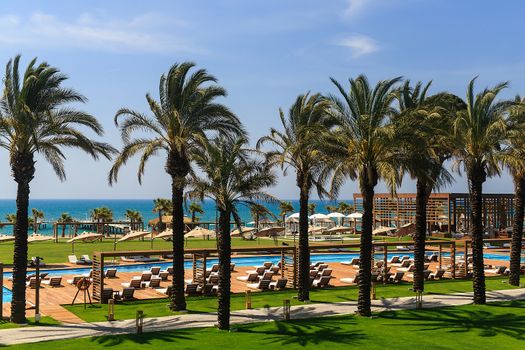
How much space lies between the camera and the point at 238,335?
18.7 metres

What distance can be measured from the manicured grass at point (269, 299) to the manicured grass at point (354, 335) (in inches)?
157

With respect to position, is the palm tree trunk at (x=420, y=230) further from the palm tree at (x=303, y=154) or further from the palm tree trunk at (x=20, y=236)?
the palm tree trunk at (x=20, y=236)

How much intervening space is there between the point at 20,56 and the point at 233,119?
8.46m

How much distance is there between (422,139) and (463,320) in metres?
7.11

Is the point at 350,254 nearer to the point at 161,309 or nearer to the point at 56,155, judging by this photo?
the point at 161,309

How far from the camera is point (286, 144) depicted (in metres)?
25.3

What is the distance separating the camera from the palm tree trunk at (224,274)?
19625 millimetres

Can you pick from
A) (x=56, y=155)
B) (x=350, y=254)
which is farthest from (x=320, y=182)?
(x=350, y=254)

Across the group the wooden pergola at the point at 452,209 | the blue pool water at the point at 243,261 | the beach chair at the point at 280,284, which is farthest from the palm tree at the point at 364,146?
the wooden pergola at the point at 452,209

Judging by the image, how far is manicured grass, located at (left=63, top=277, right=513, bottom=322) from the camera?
22.9 m

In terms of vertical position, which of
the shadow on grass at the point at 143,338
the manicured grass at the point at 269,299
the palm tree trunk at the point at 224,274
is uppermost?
the palm tree trunk at the point at 224,274

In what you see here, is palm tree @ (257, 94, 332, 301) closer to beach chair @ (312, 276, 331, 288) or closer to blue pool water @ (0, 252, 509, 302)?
beach chair @ (312, 276, 331, 288)

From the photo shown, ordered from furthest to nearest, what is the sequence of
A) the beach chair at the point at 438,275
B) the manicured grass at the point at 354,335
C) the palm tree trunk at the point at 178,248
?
the beach chair at the point at 438,275
the palm tree trunk at the point at 178,248
the manicured grass at the point at 354,335

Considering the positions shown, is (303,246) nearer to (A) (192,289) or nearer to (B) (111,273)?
(A) (192,289)
